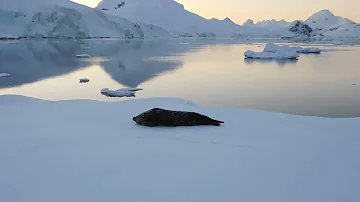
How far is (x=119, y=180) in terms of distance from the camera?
10.8 feet

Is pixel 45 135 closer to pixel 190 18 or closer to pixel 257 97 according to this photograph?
pixel 257 97

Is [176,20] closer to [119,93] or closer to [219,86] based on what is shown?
[219,86]


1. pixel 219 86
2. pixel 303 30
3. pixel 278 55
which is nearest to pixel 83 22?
pixel 278 55

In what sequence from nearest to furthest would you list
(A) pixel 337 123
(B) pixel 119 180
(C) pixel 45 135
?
(B) pixel 119 180
(C) pixel 45 135
(A) pixel 337 123

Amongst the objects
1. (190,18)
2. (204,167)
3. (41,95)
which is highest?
(190,18)

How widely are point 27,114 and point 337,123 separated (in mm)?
6054

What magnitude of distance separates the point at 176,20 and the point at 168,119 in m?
148

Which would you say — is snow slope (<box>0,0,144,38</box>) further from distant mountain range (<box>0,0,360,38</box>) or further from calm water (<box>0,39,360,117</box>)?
calm water (<box>0,39,360,117</box>)

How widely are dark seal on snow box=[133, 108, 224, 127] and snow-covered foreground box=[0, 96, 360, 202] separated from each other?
0.70ft

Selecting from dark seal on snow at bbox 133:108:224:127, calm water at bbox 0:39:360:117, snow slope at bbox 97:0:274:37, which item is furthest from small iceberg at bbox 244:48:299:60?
snow slope at bbox 97:0:274:37

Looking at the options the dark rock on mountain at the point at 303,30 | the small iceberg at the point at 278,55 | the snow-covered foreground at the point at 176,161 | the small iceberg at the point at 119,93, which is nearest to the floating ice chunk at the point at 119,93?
the small iceberg at the point at 119,93

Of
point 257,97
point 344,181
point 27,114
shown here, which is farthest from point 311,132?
point 257,97

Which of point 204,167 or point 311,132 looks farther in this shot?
point 311,132

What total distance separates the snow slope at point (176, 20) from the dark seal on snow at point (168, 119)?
5057 inches
